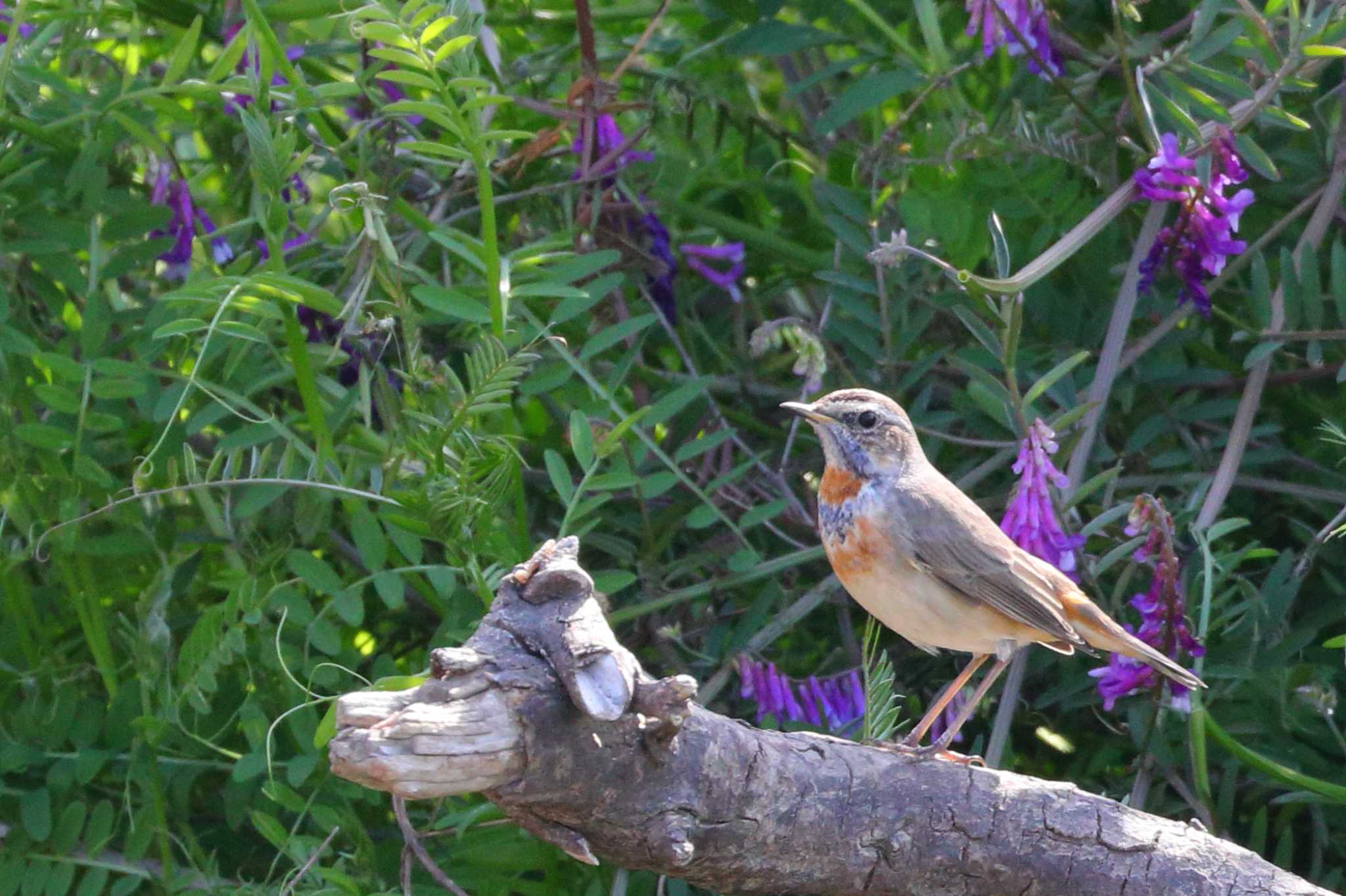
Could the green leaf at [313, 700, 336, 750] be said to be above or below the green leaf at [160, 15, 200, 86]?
below

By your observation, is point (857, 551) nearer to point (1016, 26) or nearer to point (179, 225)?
point (1016, 26)

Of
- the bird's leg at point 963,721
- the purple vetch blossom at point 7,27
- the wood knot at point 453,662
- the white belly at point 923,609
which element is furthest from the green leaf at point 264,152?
the bird's leg at point 963,721

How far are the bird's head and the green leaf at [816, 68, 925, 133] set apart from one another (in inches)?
43.5

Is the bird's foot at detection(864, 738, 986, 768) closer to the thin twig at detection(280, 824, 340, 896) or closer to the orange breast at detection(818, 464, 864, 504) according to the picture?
the orange breast at detection(818, 464, 864, 504)

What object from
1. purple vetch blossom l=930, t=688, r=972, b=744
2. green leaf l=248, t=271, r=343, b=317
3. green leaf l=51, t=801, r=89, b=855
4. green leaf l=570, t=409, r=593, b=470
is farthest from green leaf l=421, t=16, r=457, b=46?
green leaf l=51, t=801, r=89, b=855

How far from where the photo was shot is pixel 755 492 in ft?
16.1

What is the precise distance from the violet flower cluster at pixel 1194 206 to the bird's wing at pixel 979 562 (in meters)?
0.86

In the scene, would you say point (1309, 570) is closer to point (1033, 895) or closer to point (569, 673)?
point (1033, 895)

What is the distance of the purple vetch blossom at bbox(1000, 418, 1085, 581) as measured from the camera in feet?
12.8

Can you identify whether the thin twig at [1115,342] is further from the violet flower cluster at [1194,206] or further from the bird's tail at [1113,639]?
the bird's tail at [1113,639]

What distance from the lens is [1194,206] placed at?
4.12 metres

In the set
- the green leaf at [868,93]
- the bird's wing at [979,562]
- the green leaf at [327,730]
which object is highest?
the green leaf at [868,93]

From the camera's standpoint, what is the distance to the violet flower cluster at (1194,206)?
4.07 metres

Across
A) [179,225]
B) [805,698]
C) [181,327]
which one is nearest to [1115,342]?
[805,698]
